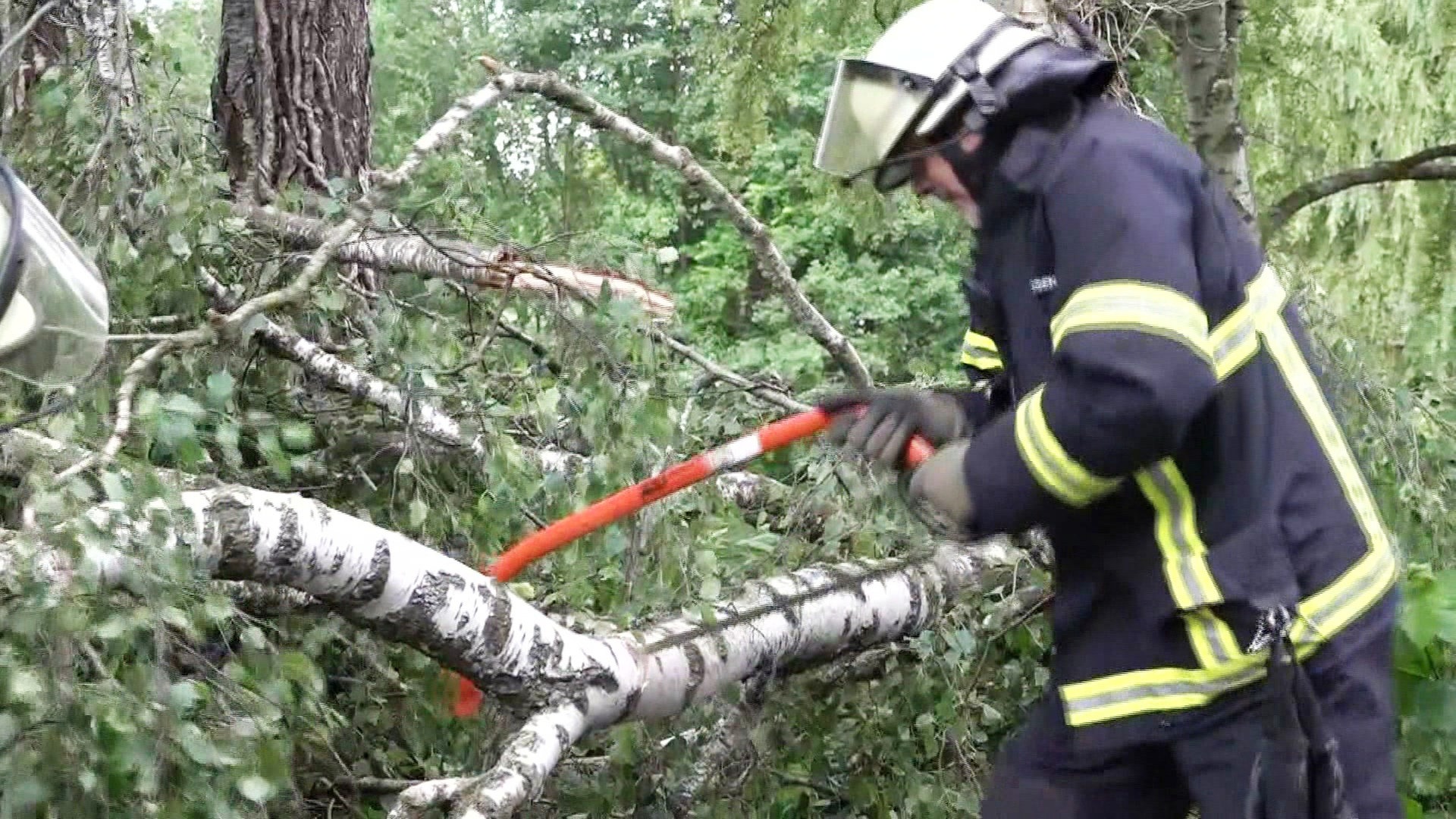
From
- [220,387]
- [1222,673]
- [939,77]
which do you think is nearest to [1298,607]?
[1222,673]

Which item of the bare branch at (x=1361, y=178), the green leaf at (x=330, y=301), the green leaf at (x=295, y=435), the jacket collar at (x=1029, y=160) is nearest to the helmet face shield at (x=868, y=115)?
the jacket collar at (x=1029, y=160)

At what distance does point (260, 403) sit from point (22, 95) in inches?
42.4

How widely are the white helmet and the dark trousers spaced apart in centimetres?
78

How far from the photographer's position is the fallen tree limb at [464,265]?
3094 millimetres

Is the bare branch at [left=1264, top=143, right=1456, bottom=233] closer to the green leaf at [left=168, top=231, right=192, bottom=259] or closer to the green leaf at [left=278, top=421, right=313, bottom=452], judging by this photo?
the green leaf at [left=278, top=421, right=313, bottom=452]

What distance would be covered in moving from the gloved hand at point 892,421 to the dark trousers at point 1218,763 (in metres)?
0.41

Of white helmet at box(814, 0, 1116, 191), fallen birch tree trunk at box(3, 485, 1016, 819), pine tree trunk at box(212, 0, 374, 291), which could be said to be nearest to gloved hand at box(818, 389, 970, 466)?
white helmet at box(814, 0, 1116, 191)

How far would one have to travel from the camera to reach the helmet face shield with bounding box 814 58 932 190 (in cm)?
190

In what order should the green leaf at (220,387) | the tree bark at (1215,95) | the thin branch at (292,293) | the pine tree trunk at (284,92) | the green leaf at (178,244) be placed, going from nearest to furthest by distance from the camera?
the thin branch at (292,293) → the green leaf at (220,387) → the green leaf at (178,244) → the pine tree trunk at (284,92) → the tree bark at (1215,95)

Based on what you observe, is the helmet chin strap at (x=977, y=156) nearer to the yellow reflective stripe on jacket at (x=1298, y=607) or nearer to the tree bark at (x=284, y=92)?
the yellow reflective stripe on jacket at (x=1298, y=607)

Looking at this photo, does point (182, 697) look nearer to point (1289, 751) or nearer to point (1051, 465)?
point (1051, 465)

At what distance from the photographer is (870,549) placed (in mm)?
3014

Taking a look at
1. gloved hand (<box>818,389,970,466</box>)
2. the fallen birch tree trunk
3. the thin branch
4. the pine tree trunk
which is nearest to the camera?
the fallen birch tree trunk

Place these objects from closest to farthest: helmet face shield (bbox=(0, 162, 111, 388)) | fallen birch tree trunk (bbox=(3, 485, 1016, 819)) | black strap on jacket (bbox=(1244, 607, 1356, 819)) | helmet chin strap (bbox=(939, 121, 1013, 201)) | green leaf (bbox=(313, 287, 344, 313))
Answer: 1. helmet face shield (bbox=(0, 162, 111, 388))
2. black strap on jacket (bbox=(1244, 607, 1356, 819))
3. helmet chin strap (bbox=(939, 121, 1013, 201))
4. fallen birch tree trunk (bbox=(3, 485, 1016, 819))
5. green leaf (bbox=(313, 287, 344, 313))
